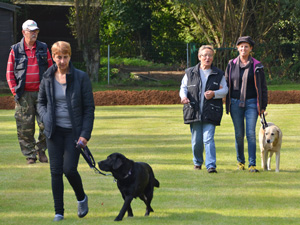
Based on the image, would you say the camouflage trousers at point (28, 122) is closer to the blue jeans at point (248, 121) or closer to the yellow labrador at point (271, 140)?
the blue jeans at point (248, 121)

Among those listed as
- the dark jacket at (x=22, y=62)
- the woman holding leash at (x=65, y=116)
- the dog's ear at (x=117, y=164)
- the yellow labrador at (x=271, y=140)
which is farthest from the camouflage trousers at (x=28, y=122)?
the dog's ear at (x=117, y=164)

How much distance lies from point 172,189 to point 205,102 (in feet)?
6.65

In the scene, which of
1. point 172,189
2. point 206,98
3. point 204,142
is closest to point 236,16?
point 204,142

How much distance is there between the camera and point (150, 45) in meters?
35.9

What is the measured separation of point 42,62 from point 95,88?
71.3 ft

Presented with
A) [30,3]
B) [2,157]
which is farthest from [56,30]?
[2,157]

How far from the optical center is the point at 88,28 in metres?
36.0

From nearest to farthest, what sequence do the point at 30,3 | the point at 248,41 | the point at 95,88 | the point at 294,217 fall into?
the point at 294,217 < the point at 248,41 < the point at 95,88 < the point at 30,3

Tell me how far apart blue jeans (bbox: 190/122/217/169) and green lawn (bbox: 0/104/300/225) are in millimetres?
219

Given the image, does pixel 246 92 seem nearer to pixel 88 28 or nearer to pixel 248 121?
pixel 248 121

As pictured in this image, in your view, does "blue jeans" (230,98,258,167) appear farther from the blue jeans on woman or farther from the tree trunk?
the tree trunk

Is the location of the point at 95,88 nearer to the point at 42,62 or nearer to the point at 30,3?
the point at 30,3

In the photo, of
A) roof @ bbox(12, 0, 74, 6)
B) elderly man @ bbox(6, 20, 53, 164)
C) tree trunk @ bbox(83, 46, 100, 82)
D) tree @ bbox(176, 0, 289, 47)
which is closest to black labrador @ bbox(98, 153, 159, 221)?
elderly man @ bbox(6, 20, 53, 164)

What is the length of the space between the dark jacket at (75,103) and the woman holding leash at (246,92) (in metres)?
4.17
